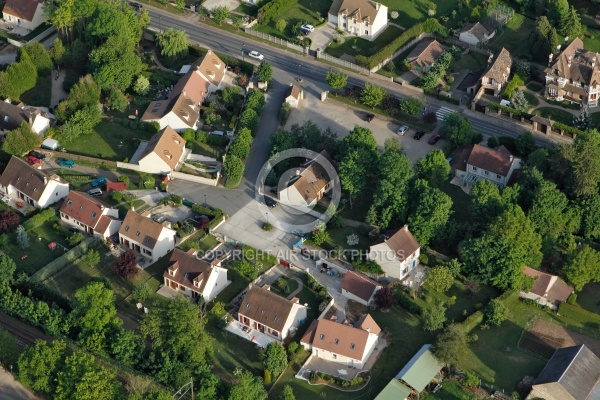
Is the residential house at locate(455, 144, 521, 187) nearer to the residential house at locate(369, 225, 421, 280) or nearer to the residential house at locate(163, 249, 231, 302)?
the residential house at locate(369, 225, 421, 280)

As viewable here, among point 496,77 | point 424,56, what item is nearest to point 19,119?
point 424,56

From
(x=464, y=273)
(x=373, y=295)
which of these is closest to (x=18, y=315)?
(x=373, y=295)

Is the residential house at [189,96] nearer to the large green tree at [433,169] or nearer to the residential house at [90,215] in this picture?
the residential house at [90,215]

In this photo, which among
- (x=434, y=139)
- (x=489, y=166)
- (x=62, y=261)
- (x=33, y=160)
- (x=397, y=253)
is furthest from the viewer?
(x=434, y=139)

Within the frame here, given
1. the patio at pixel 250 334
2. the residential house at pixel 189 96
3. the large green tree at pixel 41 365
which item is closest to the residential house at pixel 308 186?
the residential house at pixel 189 96

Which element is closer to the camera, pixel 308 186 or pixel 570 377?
pixel 570 377

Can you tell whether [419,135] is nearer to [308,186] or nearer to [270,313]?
[308,186]

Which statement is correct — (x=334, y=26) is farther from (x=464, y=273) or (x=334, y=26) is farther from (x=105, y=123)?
(x=464, y=273)
